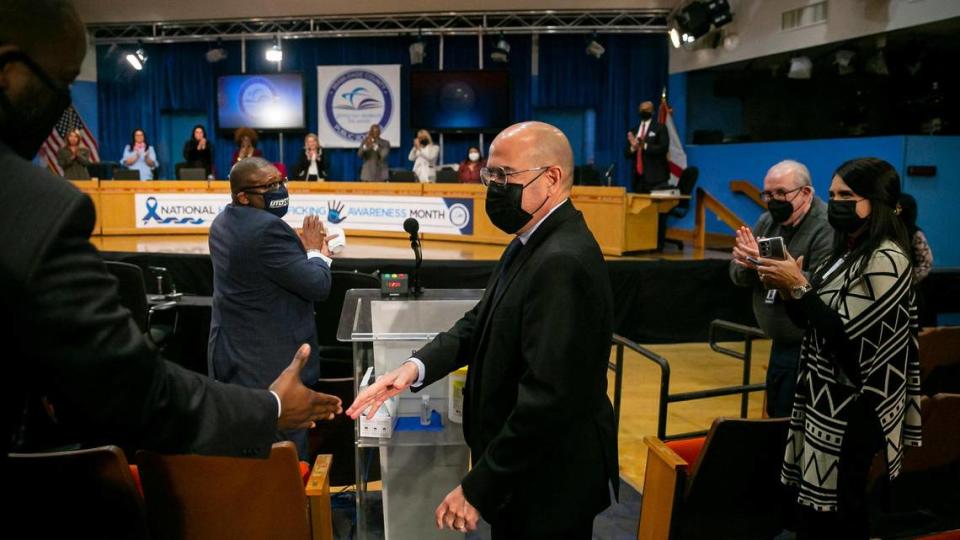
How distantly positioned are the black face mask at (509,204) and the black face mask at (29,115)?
3.23ft

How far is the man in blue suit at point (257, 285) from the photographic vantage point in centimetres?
257

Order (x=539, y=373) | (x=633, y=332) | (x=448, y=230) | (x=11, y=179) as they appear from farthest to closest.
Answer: (x=448, y=230)
(x=633, y=332)
(x=539, y=373)
(x=11, y=179)

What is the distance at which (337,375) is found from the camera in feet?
13.1

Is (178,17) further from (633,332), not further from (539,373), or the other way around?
(539,373)

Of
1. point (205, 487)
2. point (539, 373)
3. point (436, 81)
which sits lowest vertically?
point (205, 487)

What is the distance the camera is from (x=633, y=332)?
6.50 meters

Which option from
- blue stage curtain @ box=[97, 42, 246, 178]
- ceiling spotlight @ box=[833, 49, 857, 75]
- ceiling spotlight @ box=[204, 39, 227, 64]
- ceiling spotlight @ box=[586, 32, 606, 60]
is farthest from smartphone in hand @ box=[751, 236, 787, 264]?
blue stage curtain @ box=[97, 42, 246, 178]

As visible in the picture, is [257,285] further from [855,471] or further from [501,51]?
[501,51]

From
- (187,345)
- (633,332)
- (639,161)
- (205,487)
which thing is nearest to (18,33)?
(205,487)

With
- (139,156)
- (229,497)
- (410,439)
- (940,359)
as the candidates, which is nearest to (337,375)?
(410,439)

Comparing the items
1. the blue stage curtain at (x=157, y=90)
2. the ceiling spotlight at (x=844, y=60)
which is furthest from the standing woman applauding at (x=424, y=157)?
the ceiling spotlight at (x=844, y=60)

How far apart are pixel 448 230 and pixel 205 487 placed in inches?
281

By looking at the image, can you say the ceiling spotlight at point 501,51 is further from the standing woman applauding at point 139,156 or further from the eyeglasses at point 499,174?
the eyeglasses at point 499,174

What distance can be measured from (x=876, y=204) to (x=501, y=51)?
35.1ft
